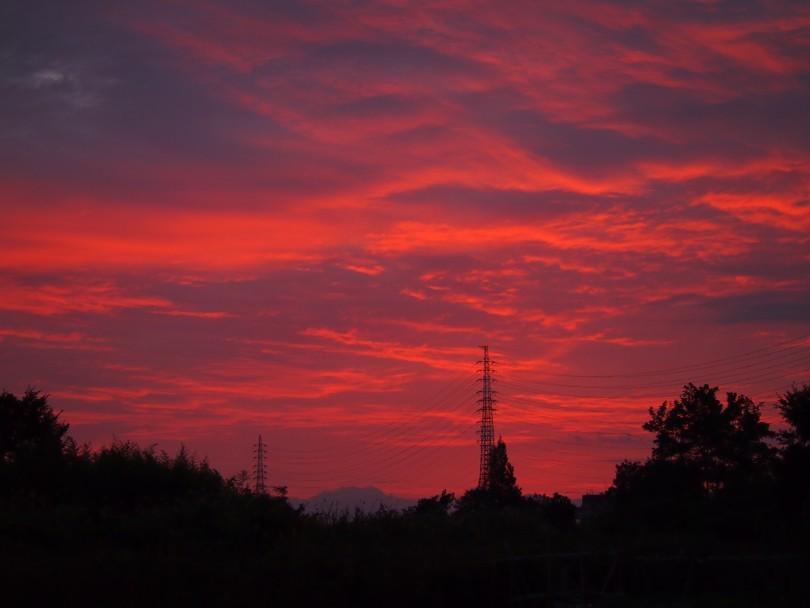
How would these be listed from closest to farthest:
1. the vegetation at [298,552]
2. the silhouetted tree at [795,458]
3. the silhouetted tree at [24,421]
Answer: the vegetation at [298,552] → the silhouetted tree at [795,458] → the silhouetted tree at [24,421]

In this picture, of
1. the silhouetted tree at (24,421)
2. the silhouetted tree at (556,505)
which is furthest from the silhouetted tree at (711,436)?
the silhouetted tree at (24,421)

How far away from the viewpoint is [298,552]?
2741 centimetres

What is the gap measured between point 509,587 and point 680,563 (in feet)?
21.2

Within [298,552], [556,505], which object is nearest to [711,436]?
[556,505]

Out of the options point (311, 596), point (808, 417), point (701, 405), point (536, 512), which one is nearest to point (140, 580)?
point (311, 596)

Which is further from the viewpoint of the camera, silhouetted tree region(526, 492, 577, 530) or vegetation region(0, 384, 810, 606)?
silhouetted tree region(526, 492, 577, 530)

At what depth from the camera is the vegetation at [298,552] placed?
994 inches

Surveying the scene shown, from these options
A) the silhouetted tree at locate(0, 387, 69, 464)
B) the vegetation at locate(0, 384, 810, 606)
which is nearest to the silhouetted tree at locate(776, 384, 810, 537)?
the vegetation at locate(0, 384, 810, 606)

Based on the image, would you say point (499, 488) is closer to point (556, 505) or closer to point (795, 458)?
point (556, 505)

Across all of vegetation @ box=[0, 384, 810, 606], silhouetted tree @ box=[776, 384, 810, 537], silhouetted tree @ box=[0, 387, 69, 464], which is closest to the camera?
vegetation @ box=[0, 384, 810, 606]

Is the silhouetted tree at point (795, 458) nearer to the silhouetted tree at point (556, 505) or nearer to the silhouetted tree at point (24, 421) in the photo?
the silhouetted tree at point (556, 505)

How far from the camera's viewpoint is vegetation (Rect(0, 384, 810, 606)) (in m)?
25.2

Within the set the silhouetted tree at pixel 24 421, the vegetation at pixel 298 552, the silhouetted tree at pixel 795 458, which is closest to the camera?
the vegetation at pixel 298 552

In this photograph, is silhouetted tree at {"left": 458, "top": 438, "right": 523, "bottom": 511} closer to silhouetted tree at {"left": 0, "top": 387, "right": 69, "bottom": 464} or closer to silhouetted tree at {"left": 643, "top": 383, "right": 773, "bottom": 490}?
silhouetted tree at {"left": 643, "top": 383, "right": 773, "bottom": 490}
